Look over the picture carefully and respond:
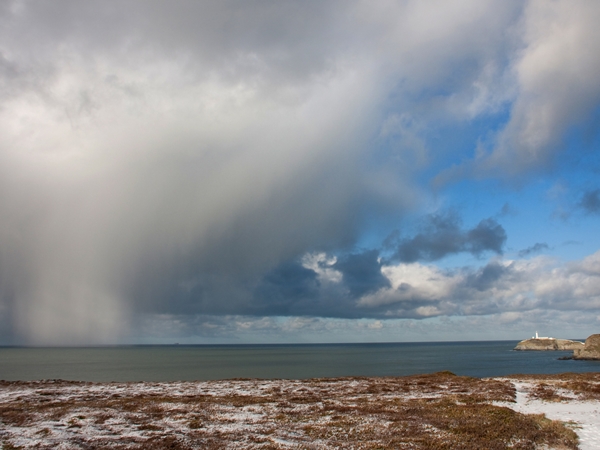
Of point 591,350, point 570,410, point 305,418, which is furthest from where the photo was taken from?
point 591,350

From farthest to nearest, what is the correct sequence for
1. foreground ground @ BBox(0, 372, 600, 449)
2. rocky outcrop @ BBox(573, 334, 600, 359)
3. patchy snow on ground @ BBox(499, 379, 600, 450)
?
rocky outcrop @ BBox(573, 334, 600, 359), patchy snow on ground @ BBox(499, 379, 600, 450), foreground ground @ BBox(0, 372, 600, 449)

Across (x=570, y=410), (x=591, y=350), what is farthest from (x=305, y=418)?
(x=591, y=350)

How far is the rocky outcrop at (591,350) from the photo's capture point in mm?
175750

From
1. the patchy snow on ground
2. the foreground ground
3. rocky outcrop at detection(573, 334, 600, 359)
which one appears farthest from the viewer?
rocky outcrop at detection(573, 334, 600, 359)

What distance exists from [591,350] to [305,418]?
19829 centimetres

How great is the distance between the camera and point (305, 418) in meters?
32.3

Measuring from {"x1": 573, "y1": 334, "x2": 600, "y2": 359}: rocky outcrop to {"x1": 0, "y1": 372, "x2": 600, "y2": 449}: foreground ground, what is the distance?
530 feet

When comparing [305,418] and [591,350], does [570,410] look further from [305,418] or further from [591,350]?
[591,350]

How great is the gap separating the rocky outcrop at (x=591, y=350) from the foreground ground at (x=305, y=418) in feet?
530

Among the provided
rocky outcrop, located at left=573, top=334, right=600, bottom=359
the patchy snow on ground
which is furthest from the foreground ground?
rocky outcrop, located at left=573, top=334, right=600, bottom=359

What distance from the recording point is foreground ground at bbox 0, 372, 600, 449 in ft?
82.0

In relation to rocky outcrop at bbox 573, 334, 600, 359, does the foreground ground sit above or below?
above

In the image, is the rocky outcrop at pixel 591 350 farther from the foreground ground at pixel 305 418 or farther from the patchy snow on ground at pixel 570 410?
the patchy snow on ground at pixel 570 410

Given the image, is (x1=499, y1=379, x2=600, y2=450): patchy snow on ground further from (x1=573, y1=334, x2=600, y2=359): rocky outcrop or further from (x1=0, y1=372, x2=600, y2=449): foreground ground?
(x1=573, y1=334, x2=600, y2=359): rocky outcrop
